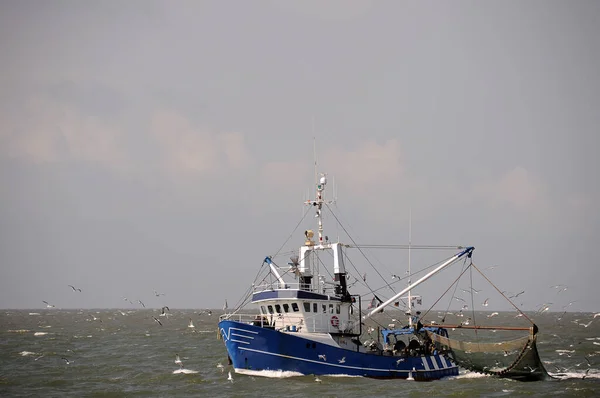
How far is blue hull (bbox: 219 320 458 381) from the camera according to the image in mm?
33125

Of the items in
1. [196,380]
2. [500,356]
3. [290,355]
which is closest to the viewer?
[290,355]

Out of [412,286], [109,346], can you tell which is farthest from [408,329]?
[109,346]

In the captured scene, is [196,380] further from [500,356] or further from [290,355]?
[500,356]

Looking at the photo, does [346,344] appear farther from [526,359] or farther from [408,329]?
[526,359]

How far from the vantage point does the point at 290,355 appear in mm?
33156

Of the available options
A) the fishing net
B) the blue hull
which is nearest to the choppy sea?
the blue hull

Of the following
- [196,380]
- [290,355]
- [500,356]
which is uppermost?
[290,355]

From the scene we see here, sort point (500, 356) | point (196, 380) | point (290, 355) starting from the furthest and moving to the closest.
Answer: point (500, 356) < point (196, 380) < point (290, 355)

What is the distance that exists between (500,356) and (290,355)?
39.7ft

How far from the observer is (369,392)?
102 feet

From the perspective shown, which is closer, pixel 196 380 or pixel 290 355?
pixel 290 355

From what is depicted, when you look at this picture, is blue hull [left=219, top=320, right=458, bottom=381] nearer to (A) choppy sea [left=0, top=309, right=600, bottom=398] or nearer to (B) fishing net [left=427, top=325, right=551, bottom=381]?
(A) choppy sea [left=0, top=309, right=600, bottom=398]

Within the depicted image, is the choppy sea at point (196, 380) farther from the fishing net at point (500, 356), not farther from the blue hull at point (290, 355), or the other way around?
the fishing net at point (500, 356)

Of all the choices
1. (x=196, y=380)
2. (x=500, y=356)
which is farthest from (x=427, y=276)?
(x=196, y=380)
